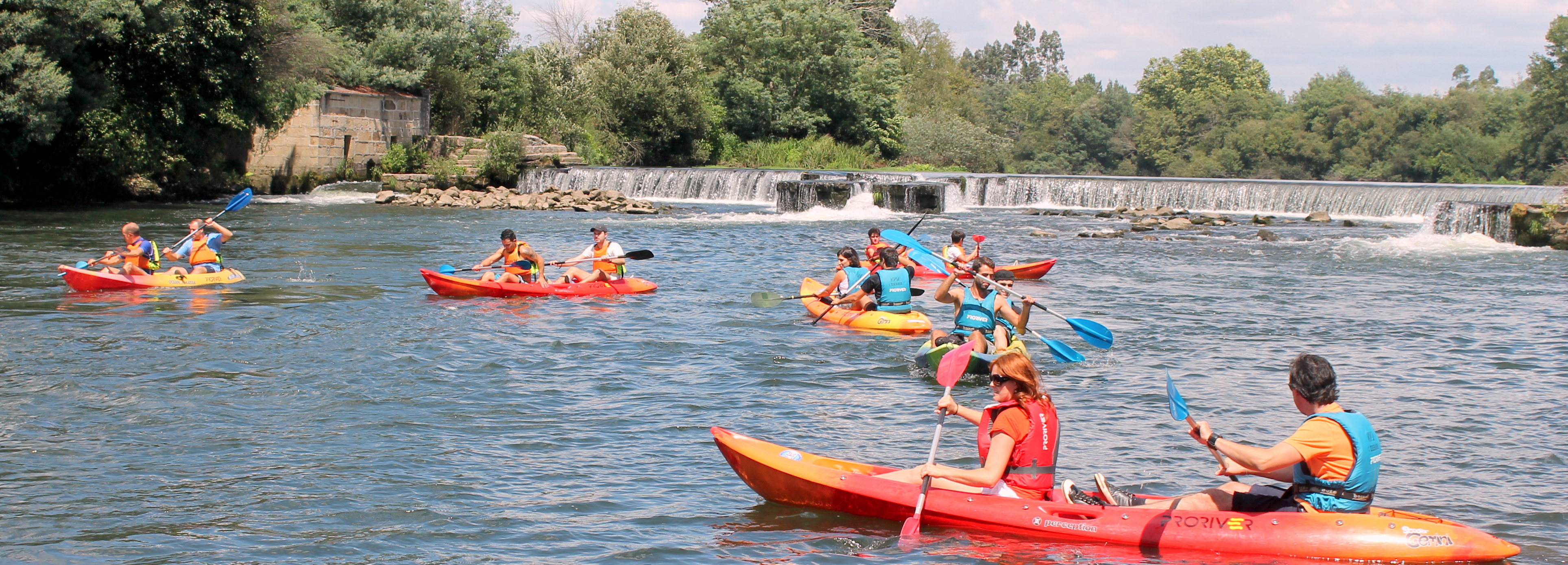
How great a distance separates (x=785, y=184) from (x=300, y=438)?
2142 cm

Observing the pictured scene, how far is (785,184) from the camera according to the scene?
93.7 feet

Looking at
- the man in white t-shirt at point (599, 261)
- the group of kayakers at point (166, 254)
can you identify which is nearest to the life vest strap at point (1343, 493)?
the man in white t-shirt at point (599, 261)

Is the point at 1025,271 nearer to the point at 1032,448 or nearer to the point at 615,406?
the point at 615,406

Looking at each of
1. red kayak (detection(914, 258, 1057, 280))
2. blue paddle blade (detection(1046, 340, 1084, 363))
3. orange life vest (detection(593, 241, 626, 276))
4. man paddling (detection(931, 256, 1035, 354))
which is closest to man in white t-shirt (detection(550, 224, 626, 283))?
orange life vest (detection(593, 241, 626, 276))

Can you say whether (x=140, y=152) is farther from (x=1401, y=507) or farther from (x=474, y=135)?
(x=1401, y=507)

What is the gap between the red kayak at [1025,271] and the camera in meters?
15.9

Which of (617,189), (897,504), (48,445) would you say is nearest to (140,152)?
(617,189)

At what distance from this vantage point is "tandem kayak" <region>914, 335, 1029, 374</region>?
9.03 meters

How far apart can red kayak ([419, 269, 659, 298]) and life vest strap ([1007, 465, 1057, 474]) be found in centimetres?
865

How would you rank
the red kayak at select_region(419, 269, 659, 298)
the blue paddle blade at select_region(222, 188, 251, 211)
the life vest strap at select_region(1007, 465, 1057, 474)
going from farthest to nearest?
the blue paddle blade at select_region(222, 188, 251, 211)
the red kayak at select_region(419, 269, 659, 298)
the life vest strap at select_region(1007, 465, 1057, 474)

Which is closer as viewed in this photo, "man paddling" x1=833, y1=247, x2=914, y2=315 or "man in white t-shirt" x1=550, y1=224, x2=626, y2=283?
"man paddling" x1=833, y1=247, x2=914, y2=315

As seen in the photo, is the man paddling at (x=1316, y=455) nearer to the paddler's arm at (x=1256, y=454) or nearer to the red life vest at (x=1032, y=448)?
the paddler's arm at (x=1256, y=454)

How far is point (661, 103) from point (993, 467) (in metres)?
35.2

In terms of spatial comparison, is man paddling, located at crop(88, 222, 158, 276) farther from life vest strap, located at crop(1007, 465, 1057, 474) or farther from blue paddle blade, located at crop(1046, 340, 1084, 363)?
life vest strap, located at crop(1007, 465, 1057, 474)
